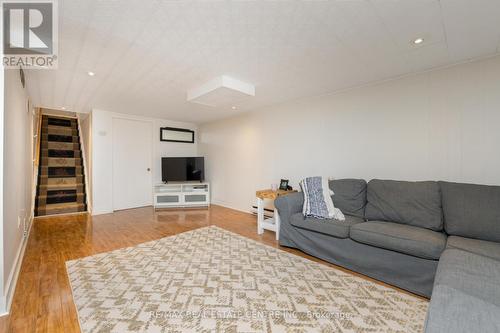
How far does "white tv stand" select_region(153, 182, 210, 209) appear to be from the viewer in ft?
17.8

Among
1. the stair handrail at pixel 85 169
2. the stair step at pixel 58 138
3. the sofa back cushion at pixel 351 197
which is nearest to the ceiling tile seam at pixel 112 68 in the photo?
the stair handrail at pixel 85 169

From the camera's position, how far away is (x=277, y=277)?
2229 mm

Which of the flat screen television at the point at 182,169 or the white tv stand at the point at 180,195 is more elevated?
the flat screen television at the point at 182,169

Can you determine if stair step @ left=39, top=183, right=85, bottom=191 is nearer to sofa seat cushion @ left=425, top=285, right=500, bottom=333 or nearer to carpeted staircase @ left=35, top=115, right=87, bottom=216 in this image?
carpeted staircase @ left=35, top=115, right=87, bottom=216

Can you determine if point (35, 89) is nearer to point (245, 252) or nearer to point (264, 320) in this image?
point (245, 252)

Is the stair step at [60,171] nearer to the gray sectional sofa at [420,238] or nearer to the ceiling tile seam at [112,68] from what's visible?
the ceiling tile seam at [112,68]

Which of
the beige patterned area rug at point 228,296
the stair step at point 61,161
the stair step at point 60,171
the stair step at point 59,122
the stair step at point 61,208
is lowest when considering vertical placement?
the beige patterned area rug at point 228,296

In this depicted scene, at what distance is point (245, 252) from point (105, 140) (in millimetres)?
4194

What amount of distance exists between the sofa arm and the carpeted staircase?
188 inches

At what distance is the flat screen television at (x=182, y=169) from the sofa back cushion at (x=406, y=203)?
4.30 m

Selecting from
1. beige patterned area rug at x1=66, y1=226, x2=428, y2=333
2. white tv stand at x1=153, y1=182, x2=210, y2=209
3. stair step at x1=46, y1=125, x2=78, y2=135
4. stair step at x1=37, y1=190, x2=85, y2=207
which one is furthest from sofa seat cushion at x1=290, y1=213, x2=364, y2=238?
stair step at x1=46, y1=125, x2=78, y2=135

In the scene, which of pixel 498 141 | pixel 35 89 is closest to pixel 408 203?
pixel 498 141

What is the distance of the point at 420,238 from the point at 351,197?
3.21ft

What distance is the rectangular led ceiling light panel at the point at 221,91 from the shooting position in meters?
2.98
